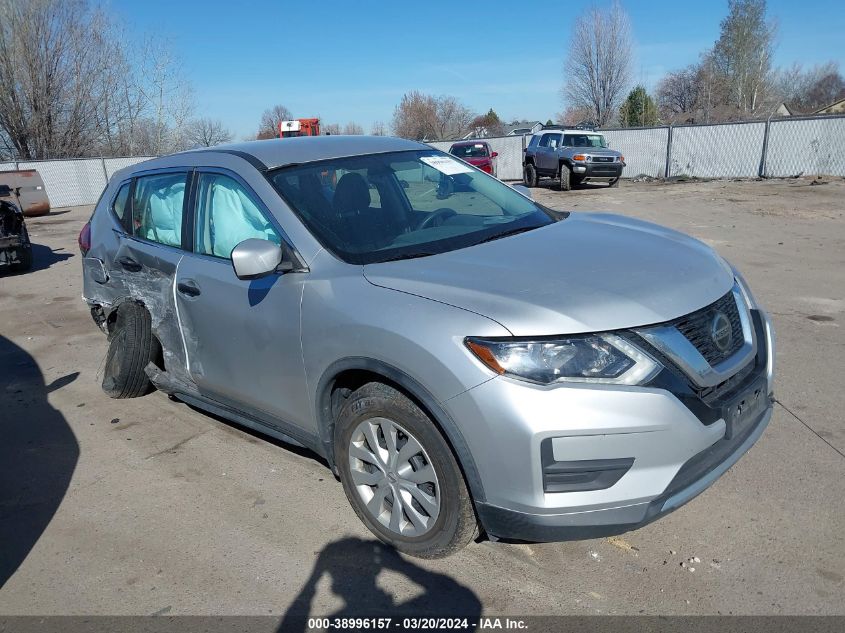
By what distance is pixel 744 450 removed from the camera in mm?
2793

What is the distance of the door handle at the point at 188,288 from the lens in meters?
3.74

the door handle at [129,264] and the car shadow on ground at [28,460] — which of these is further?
the door handle at [129,264]

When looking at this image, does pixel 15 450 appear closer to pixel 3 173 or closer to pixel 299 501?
pixel 299 501

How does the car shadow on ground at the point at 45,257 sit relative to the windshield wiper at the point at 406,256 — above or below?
below

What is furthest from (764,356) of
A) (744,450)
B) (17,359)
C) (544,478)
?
(17,359)

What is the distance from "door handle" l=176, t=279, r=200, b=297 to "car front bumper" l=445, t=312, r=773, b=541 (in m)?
1.94

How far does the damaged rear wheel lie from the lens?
4469 mm

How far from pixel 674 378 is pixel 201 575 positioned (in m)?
2.22

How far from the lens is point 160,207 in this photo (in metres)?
4.37

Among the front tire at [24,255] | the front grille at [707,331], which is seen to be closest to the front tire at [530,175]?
the front tire at [24,255]

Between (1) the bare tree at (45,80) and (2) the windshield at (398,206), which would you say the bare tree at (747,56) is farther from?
(2) the windshield at (398,206)

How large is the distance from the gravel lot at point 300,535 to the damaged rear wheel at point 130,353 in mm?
160

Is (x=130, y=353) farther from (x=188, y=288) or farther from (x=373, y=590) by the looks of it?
(x=373, y=590)

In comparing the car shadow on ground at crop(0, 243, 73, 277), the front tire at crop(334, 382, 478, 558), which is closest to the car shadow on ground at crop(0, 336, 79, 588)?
the front tire at crop(334, 382, 478, 558)
